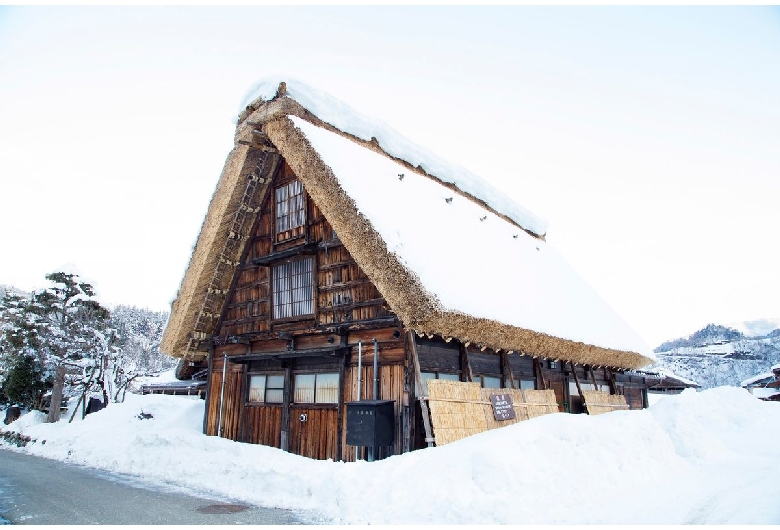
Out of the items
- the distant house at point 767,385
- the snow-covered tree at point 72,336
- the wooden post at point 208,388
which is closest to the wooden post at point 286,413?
the wooden post at point 208,388

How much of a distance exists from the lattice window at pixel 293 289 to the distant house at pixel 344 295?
0.04 metres

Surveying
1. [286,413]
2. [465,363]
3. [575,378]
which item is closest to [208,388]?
[286,413]

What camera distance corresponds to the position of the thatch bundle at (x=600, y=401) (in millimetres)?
15719

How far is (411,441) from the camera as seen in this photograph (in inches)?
381

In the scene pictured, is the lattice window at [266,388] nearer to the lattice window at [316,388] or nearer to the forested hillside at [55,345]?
the lattice window at [316,388]

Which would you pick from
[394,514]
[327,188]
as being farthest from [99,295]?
[394,514]

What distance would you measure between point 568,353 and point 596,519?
7822mm

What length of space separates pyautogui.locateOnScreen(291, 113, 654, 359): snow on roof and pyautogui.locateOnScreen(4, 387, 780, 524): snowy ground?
293 cm

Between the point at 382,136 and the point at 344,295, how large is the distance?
5.45m

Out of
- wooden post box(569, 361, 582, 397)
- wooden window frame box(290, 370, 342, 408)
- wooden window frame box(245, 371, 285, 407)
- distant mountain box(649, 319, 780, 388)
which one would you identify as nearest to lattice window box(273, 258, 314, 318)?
wooden window frame box(290, 370, 342, 408)

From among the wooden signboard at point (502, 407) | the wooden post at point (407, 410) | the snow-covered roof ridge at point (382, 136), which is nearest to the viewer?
the wooden post at point (407, 410)

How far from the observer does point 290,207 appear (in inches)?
521

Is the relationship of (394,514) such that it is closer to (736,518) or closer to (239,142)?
(736,518)

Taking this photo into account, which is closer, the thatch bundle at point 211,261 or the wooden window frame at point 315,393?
the wooden window frame at point 315,393
